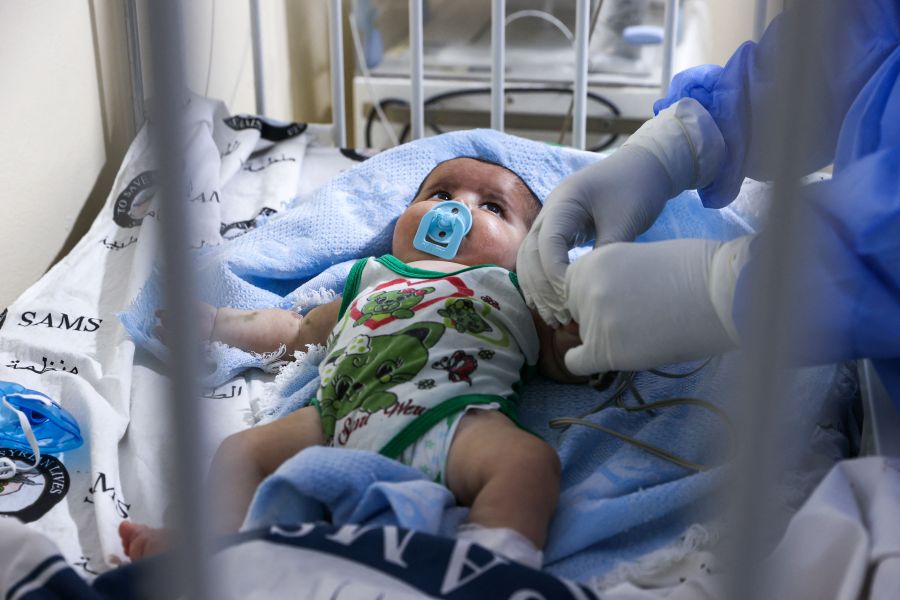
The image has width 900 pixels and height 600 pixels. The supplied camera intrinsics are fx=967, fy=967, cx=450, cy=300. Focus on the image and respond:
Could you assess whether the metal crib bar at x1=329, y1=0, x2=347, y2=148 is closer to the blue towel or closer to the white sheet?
the white sheet

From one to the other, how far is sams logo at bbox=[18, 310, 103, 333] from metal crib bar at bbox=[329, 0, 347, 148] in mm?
696

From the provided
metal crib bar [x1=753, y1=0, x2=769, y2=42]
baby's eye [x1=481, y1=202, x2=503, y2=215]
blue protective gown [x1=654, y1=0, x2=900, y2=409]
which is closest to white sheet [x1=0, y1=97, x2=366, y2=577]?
baby's eye [x1=481, y1=202, x2=503, y2=215]

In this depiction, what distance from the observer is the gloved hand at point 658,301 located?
746mm

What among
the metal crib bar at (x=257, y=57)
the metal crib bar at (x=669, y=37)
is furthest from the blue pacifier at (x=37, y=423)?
the metal crib bar at (x=669, y=37)

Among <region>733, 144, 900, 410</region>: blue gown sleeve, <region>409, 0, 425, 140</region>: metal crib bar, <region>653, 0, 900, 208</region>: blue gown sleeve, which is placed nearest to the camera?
<region>733, 144, 900, 410</region>: blue gown sleeve

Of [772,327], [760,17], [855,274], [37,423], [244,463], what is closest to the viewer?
[772,327]

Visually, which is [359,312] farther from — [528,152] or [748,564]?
[748,564]

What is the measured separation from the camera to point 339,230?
1.35m

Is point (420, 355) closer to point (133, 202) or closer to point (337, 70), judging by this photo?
point (133, 202)

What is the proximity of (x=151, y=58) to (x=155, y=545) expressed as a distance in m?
0.47

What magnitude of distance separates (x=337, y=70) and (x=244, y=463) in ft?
3.39

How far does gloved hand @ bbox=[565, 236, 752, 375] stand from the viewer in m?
0.75

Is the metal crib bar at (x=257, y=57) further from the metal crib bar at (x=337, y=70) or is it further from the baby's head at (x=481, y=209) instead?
the baby's head at (x=481, y=209)

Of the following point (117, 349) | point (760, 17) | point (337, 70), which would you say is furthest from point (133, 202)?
point (760, 17)
